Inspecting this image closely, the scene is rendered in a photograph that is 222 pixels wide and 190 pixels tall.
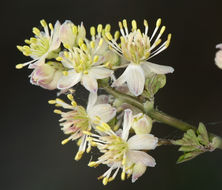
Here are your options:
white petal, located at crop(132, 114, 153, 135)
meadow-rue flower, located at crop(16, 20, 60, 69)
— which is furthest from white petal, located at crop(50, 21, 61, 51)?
white petal, located at crop(132, 114, 153, 135)

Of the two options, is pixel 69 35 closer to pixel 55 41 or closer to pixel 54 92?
pixel 55 41

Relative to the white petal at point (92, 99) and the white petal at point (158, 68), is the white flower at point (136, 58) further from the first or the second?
the white petal at point (92, 99)

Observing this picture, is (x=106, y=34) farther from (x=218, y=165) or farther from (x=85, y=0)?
(x=85, y=0)

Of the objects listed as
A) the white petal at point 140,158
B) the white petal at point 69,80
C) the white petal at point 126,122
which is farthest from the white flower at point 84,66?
the white petal at point 140,158

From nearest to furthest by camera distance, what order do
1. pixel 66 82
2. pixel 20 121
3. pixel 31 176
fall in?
pixel 66 82 < pixel 31 176 < pixel 20 121

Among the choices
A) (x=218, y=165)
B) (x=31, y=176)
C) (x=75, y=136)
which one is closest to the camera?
(x=75, y=136)

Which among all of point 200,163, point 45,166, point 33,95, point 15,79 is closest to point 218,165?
point 200,163
